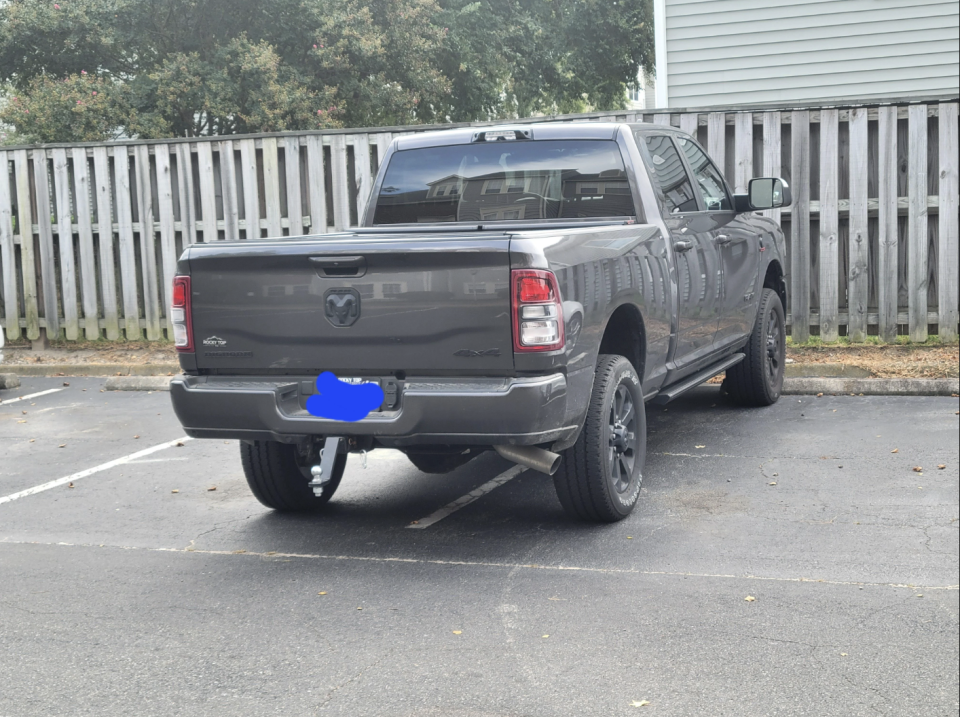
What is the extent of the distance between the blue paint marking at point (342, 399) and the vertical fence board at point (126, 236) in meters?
7.86

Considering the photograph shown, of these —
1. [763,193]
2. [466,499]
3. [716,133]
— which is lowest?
[466,499]

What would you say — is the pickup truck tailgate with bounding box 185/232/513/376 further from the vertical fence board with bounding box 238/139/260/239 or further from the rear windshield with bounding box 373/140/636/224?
the vertical fence board with bounding box 238/139/260/239

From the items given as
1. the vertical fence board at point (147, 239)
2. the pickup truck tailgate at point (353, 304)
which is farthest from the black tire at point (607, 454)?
the vertical fence board at point (147, 239)

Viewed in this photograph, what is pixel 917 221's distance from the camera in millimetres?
10523

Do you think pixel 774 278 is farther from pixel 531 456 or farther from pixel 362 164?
pixel 362 164

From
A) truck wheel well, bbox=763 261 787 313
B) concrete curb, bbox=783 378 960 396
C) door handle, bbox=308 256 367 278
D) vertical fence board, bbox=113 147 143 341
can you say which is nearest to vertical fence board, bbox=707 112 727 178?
truck wheel well, bbox=763 261 787 313

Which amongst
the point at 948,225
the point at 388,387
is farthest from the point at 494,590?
the point at 948,225

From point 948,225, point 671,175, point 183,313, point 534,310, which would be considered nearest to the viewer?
point 534,310

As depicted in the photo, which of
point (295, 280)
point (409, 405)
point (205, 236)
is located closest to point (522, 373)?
point (409, 405)

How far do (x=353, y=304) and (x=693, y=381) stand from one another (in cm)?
269

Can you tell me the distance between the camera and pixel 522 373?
492 centimetres

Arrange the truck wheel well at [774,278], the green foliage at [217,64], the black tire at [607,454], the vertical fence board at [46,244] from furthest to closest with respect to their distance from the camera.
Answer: the green foliage at [217,64]
the vertical fence board at [46,244]
the truck wheel well at [774,278]
the black tire at [607,454]

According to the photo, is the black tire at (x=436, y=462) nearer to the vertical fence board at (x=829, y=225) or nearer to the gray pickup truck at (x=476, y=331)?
the gray pickup truck at (x=476, y=331)

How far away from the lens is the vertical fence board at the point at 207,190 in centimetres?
1210
